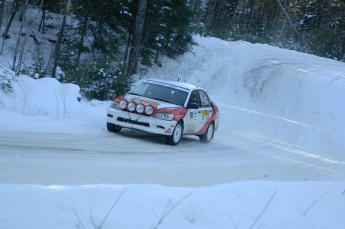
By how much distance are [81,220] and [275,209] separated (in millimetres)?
2975

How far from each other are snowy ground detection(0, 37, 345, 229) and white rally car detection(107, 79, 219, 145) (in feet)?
1.24

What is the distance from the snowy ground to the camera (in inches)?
212

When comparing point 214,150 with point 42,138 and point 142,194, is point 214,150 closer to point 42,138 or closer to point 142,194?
point 42,138

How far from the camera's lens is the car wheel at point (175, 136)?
12719 millimetres

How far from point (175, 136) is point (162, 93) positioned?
1.41 metres

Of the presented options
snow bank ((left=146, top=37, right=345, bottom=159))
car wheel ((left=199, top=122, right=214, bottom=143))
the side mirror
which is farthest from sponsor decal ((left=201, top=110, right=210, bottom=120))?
snow bank ((left=146, top=37, right=345, bottom=159))

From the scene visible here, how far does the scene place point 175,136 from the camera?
12898 mm

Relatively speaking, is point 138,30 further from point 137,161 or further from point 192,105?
point 137,161

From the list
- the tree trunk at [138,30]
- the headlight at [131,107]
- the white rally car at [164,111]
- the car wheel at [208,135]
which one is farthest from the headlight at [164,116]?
the tree trunk at [138,30]

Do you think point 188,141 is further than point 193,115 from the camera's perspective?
Yes

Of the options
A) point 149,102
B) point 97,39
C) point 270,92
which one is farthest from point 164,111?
point 270,92

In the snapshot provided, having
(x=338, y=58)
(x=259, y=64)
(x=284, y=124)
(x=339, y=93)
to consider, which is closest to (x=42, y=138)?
(x=284, y=124)

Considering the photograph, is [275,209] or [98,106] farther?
[98,106]

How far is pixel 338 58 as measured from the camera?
164 ft
